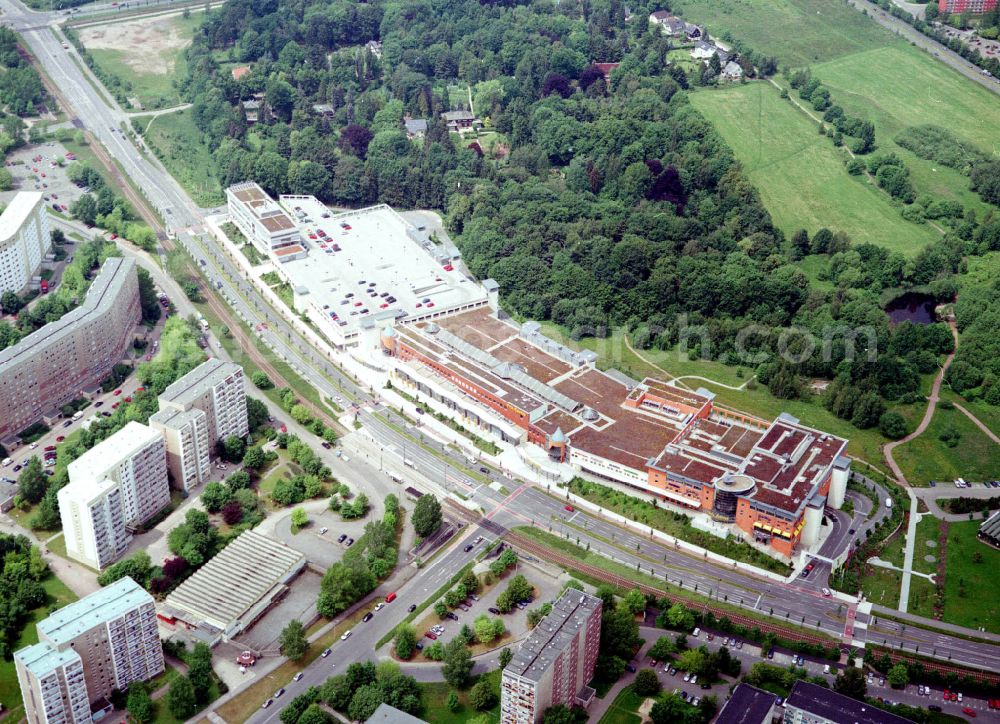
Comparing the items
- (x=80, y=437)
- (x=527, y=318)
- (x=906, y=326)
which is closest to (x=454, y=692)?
(x=80, y=437)

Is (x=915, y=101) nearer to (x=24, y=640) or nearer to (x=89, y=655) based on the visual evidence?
(x=89, y=655)

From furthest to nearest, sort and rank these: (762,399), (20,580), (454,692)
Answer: (762,399), (20,580), (454,692)

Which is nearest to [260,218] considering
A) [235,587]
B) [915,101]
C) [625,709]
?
[235,587]

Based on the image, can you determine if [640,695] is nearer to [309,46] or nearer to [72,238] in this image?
[72,238]

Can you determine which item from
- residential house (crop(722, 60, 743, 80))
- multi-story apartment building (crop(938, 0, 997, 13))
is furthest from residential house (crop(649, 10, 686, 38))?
multi-story apartment building (crop(938, 0, 997, 13))

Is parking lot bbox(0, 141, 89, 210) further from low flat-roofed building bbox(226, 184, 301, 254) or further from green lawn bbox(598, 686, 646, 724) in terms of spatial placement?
green lawn bbox(598, 686, 646, 724)

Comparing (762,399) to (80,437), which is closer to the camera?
(80,437)

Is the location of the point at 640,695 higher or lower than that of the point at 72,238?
higher
